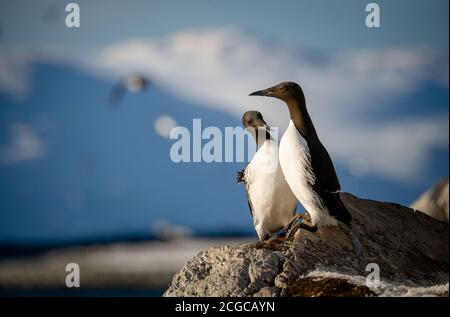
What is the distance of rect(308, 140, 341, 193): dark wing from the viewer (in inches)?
212

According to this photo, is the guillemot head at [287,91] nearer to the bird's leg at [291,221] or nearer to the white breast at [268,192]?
the white breast at [268,192]

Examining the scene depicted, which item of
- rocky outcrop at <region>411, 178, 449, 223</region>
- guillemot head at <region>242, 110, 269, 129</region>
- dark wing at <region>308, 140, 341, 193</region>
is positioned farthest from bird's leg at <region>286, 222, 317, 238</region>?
rocky outcrop at <region>411, 178, 449, 223</region>

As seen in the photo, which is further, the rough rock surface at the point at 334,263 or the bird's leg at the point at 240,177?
the bird's leg at the point at 240,177

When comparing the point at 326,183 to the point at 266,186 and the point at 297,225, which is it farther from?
the point at 266,186

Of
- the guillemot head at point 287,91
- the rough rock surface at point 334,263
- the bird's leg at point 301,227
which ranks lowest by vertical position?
the rough rock surface at point 334,263

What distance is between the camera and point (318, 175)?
5387 mm

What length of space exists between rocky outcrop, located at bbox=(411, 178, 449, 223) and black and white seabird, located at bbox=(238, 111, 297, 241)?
3.38 metres

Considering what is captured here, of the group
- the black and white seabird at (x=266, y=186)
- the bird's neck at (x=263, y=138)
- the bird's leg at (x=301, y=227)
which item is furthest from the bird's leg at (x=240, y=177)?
the bird's leg at (x=301, y=227)

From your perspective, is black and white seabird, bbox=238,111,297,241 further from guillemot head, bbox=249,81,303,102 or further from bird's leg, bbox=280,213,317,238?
guillemot head, bbox=249,81,303,102

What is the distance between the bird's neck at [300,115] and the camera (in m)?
5.46

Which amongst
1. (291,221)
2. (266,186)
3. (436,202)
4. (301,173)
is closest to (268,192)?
(266,186)
